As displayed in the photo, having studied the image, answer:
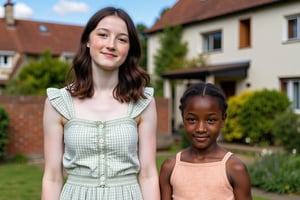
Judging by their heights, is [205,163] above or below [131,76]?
below

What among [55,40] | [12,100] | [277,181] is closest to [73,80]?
[277,181]

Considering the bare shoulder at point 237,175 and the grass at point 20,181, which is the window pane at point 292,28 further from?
the bare shoulder at point 237,175

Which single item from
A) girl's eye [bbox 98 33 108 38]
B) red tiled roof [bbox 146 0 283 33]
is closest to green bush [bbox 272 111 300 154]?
red tiled roof [bbox 146 0 283 33]

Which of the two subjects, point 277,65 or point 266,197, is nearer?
point 266,197

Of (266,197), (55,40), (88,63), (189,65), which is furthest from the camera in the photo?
(55,40)

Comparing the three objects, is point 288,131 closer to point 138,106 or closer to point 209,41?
point 209,41

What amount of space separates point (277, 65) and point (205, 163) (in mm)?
13371

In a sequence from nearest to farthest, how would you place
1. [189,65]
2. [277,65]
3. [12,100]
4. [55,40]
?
[12,100]
[277,65]
[189,65]
[55,40]

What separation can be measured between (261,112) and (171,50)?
709 centimetres

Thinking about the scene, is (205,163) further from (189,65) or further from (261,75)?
(189,65)

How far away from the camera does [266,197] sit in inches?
262

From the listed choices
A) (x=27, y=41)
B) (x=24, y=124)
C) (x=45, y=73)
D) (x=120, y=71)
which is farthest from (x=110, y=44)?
(x=27, y=41)

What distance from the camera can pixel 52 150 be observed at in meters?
2.06

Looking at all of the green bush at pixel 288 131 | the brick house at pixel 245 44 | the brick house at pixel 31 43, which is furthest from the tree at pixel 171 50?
the green bush at pixel 288 131
